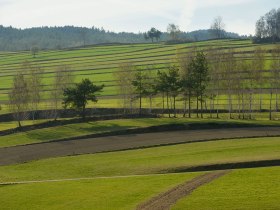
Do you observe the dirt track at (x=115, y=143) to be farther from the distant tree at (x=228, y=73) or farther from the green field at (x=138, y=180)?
the distant tree at (x=228, y=73)

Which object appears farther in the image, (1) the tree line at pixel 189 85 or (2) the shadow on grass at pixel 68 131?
(1) the tree line at pixel 189 85

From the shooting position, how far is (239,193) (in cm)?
3469

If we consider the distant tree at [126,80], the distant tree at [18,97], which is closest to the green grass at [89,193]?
the distant tree at [18,97]

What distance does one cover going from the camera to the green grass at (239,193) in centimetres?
3184

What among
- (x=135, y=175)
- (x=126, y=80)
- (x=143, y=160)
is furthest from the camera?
(x=126, y=80)

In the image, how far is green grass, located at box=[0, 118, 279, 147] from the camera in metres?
66.4

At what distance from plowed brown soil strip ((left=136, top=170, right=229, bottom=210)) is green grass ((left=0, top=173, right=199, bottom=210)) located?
819 mm

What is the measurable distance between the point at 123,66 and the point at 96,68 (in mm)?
74435

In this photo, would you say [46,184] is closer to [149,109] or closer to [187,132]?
[187,132]

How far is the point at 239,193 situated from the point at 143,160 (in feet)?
56.0

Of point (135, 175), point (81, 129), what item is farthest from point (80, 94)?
point (135, 175)

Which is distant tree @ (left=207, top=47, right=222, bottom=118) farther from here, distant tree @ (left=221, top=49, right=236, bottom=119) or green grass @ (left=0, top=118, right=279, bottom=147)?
green grass @ (left=0, top=118, right=279, bottom=147)

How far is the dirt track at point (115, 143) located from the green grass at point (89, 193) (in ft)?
49.3

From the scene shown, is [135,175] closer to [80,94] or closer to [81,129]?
[81,129]
